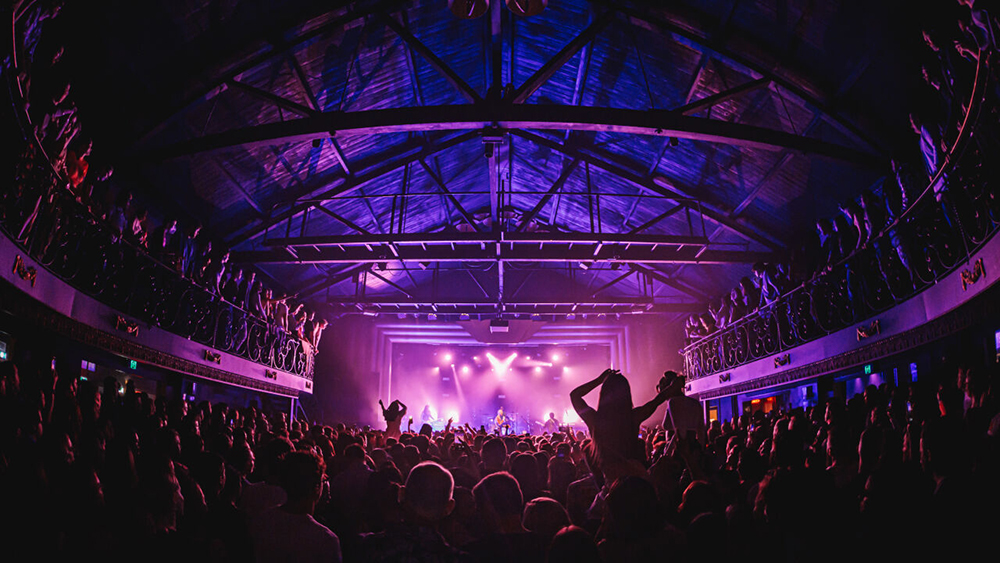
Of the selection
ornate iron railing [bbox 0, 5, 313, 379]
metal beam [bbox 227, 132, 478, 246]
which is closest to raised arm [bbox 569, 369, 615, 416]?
ornate iron railing [bbox 0, 5, 313, 379]

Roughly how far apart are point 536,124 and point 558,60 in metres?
1.11

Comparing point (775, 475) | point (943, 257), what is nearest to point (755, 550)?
point (775, 475)

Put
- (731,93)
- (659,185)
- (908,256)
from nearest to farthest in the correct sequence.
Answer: (908,256) → (731,93) → (659,185)

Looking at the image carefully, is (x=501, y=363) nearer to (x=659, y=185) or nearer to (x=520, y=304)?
(x=520, y=304)

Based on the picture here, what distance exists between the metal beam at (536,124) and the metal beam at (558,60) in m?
0.21

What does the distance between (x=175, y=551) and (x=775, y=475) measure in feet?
8.25

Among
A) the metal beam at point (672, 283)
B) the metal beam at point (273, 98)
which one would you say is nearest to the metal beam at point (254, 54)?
the metal beam at point (273, 98)

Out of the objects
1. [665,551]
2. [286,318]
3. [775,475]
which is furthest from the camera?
[286,318]

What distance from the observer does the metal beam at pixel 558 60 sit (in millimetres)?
8328

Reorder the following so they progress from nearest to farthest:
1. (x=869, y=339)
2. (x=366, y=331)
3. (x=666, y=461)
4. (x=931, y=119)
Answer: (x=666, y=461) < (x=931, y=119) < (x=869, y=339) < (x=366, y=331)

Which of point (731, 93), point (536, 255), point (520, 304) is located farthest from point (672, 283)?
point (731, 93)

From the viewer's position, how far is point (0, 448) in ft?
9.58

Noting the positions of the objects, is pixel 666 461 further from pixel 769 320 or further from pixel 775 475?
pixel 769 320

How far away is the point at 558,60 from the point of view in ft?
28.5
